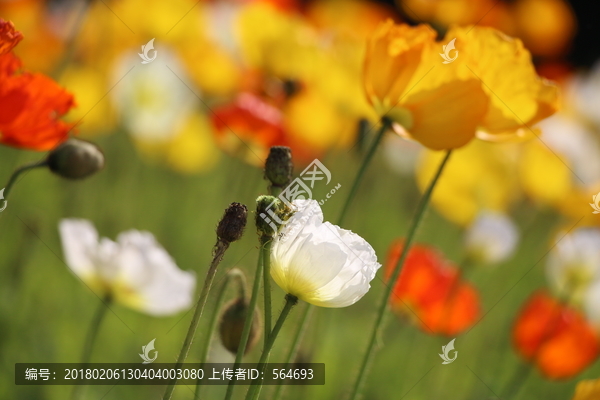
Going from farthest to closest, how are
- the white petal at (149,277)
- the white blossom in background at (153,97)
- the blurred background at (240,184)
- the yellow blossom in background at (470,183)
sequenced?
the white blossom in background at (153,97), the yellow blossom in background at (470,183), the blurred background at (240,184), the white petal at (149,277)

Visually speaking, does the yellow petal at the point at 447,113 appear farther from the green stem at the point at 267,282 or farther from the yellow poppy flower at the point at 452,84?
the green stem at the point at 267,282

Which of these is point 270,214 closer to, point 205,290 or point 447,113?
point 205,290

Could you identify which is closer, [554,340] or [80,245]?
[80,245]

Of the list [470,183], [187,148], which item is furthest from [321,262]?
[187,148]

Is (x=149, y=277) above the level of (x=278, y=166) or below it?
below

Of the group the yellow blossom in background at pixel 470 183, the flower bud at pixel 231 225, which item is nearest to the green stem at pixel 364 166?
the flower bud at pixel 231 225

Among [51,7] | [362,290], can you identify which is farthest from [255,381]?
[51,7]
